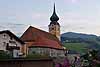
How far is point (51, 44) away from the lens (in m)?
83.4

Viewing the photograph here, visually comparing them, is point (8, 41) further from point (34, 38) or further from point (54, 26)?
point (54, 26)

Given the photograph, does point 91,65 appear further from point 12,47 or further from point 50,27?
point 50,27

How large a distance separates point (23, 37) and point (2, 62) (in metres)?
51.1

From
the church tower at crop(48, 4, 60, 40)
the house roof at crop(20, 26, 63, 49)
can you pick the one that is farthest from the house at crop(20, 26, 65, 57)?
the church tower at crop(48, 4, 60, 40)

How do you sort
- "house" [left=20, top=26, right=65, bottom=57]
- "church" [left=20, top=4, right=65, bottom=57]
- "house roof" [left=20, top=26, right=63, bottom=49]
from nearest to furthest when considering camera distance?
"church" [left=20, top=4, right=65, bottom=57], "house" [left=20, top=26, right=65, bottom=57], "house roof" [left=20, top=26, right=63, bottom=49]

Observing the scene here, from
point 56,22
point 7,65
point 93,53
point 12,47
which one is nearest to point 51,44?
point 56,22

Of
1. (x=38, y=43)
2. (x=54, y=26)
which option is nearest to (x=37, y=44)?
(x=38, y=43)

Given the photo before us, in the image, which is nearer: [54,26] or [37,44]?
[37,44]

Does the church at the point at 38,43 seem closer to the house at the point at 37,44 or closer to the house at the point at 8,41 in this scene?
the house at the point at 37,44

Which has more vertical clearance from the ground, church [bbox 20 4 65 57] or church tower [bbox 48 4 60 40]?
church tower [bbox 48 4 60 40]

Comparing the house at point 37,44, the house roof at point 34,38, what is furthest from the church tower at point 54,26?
the house roof at point 34,38

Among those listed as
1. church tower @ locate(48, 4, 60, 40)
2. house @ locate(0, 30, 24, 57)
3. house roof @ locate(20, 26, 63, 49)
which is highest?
church tower @ locate(48, 4, 60, 40)

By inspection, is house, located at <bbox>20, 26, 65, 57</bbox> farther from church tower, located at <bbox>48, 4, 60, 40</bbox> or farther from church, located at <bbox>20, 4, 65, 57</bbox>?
church tower, located at <bbox>48, 4, 60, 40</bbox>

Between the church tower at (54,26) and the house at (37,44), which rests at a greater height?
the church tower at (54,26)
